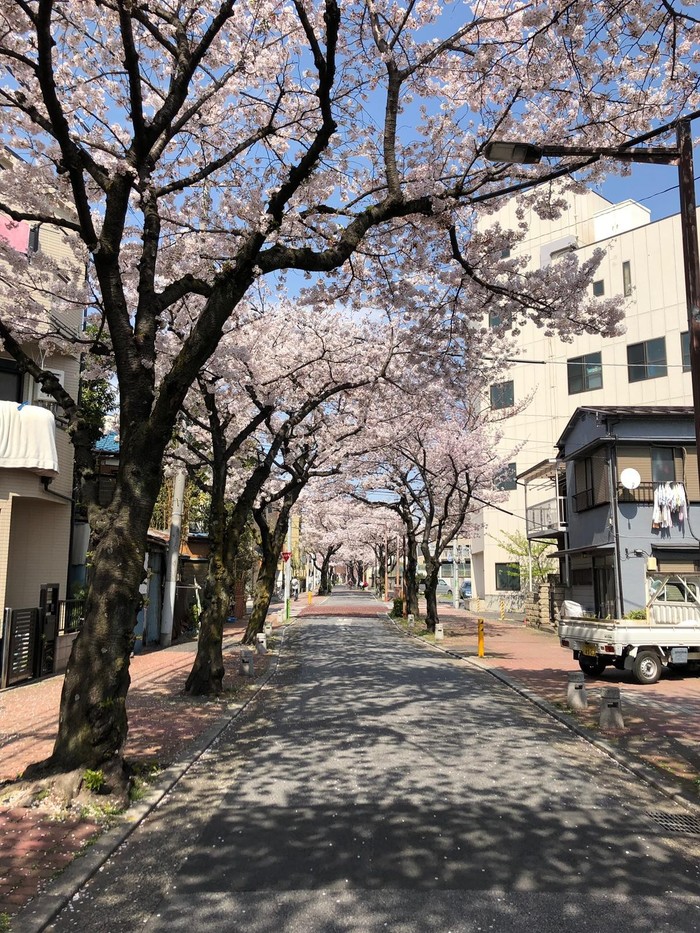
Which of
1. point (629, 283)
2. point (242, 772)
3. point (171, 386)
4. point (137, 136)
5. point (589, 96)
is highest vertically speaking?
point (629, 283)

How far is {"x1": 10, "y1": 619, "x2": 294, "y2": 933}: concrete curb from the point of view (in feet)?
13.7

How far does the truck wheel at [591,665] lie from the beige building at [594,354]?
1620 cm

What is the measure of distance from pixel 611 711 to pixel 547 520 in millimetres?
22397

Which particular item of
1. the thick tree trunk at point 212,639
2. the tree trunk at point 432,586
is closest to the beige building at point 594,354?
the tree trunk at point 432,586

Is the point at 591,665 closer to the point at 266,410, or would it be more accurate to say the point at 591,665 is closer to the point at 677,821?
the point at 266,410

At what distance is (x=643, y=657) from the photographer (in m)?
14.7

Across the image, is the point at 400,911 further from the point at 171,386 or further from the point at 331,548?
the point at 331,548

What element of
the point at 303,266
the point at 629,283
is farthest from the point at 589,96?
the point at 629,283

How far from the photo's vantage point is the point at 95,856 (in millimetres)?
5141

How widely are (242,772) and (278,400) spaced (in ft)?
36.8

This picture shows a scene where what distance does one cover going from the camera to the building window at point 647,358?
35.1 meters

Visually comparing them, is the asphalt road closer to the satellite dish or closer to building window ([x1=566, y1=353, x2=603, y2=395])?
the satellite dish

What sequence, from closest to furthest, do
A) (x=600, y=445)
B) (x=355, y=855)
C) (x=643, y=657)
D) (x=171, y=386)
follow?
(x=355, y=855) → (x=171, y=386) → (x=643, y=657) → (x=600, y=445)

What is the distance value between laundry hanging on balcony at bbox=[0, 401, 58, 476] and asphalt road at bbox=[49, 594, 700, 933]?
768 cm
